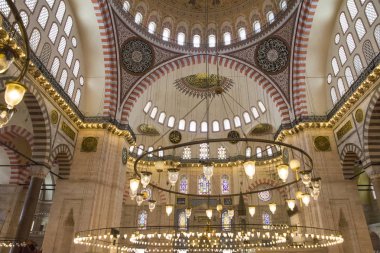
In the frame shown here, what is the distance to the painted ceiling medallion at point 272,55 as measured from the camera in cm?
1348

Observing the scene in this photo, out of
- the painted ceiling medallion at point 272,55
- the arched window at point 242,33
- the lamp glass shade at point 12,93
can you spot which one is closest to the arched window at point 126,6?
the arched window at point 242,33

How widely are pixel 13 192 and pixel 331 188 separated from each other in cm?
1284

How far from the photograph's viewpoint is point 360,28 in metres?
10.4

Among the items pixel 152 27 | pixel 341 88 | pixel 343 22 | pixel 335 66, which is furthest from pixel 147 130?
pixel 343 22

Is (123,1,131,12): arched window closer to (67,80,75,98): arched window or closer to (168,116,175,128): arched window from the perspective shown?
(67,80,75,98): arched window

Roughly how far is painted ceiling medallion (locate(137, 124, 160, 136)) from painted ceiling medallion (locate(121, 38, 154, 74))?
A: 606cm

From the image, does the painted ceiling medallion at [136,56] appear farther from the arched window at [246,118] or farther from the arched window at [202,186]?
Answer: the arched window at [202,186]

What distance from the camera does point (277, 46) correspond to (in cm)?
1365

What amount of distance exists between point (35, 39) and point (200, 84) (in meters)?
11.2

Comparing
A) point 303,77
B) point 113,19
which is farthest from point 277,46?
point 113,19

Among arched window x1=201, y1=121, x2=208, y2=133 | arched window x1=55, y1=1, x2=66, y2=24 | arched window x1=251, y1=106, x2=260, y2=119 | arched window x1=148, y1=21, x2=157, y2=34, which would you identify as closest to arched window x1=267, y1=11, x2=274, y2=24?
arched window x1=148, y1=21, x2=157, y2=34

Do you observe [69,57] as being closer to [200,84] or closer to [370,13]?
[200,84]

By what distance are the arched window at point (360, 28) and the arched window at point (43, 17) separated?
435 inches

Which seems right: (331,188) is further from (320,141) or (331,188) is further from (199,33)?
(199,33)
